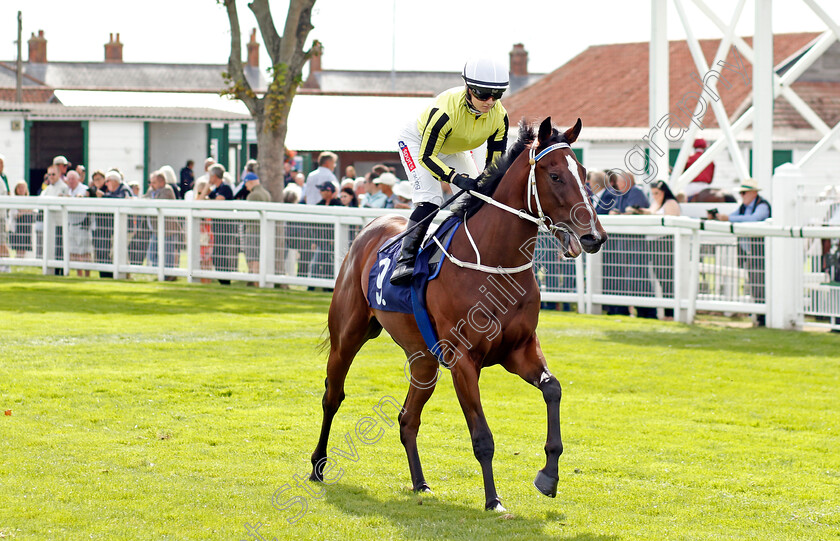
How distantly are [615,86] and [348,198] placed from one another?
2381 cm

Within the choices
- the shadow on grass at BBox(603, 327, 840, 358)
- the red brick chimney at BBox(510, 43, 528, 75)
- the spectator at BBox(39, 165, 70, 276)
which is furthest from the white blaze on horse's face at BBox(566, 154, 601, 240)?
the red brick chimney at BBox(510, 43, 528, 75)

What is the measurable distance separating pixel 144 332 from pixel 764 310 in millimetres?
7055

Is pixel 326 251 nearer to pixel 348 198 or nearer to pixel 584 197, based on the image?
pixel 348 198

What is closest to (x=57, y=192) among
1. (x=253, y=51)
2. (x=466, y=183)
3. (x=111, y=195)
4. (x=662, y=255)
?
(x=111, y=195)

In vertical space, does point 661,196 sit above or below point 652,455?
above

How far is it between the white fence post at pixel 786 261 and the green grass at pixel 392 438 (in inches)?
24.8

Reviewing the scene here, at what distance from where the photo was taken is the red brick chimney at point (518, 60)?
65.3 metres

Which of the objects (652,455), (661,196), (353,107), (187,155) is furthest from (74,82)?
(652,455)

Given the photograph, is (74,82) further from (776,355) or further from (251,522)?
(251,522)

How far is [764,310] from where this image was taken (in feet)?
44.2

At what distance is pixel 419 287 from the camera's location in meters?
6.34

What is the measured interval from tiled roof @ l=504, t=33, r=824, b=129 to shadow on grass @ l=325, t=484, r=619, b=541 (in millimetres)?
28185

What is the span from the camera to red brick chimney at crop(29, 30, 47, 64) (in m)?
70.9

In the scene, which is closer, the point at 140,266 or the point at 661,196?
the point at 661,196
